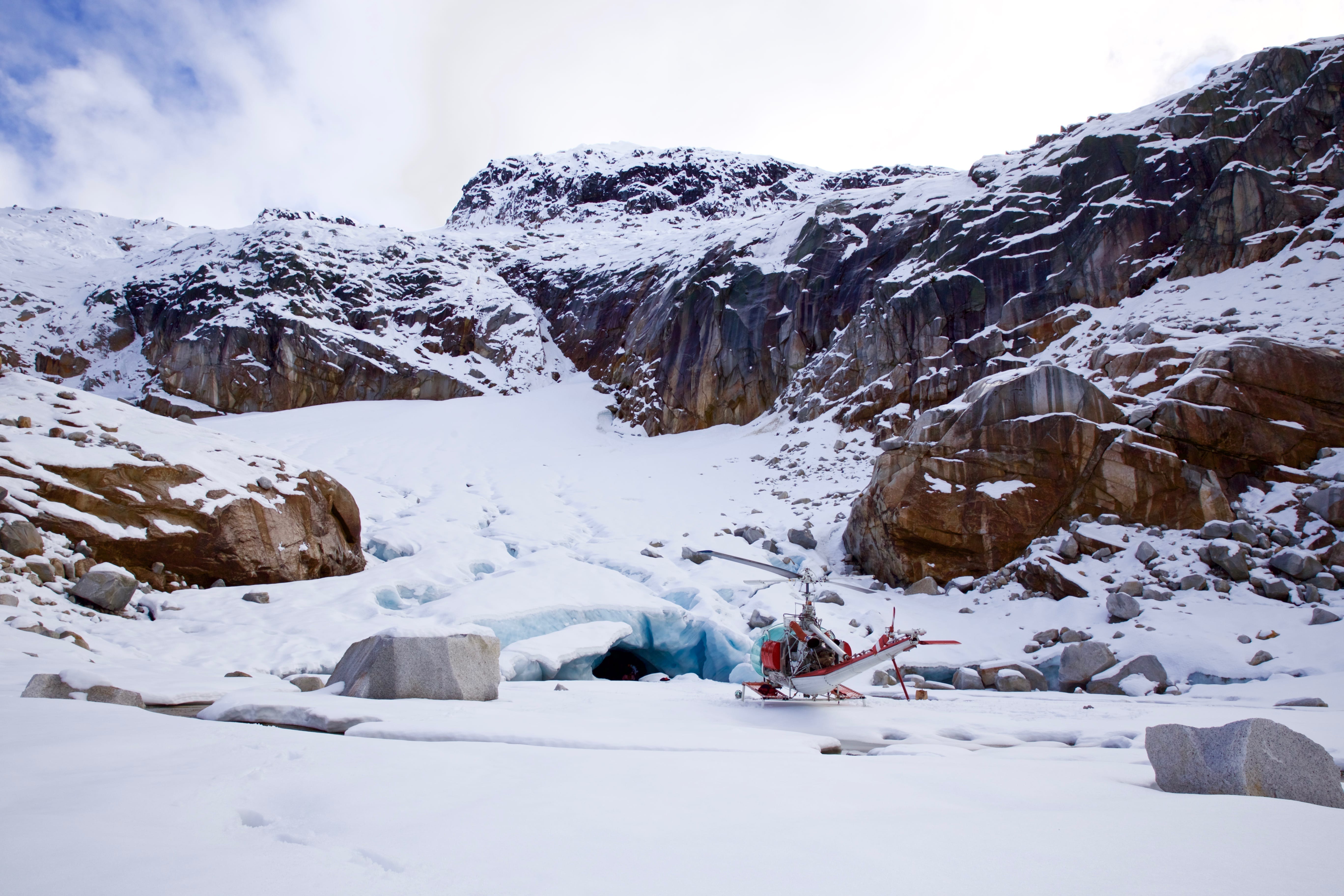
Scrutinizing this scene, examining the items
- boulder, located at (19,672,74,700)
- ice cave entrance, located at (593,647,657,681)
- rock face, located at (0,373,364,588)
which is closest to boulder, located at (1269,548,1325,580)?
ice cave entrance, located at (593,647,657,681)

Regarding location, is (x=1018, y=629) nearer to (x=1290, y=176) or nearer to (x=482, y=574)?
(x=482, y=574)

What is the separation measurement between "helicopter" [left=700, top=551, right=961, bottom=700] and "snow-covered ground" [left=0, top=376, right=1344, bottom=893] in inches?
25.2

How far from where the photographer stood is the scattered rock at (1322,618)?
1243cm

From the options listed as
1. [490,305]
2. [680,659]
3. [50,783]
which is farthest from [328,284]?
[50,783]

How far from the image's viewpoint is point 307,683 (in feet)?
32.1

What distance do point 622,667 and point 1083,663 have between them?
36.3 feet

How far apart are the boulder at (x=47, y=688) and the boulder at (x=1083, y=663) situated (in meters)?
16.2

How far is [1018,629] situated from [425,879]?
16.3m

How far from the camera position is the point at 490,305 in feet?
183

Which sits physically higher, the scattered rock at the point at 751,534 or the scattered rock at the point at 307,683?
the scattered rock at the point at 751,534

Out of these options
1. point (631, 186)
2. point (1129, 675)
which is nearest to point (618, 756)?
point (1129, 675)

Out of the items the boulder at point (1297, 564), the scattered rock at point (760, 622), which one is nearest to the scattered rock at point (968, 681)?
the scattered rock at point (760, 622)

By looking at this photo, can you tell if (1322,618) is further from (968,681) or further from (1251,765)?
(1251,765)

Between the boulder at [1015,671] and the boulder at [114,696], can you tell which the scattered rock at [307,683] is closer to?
the boulder at [114,696]
